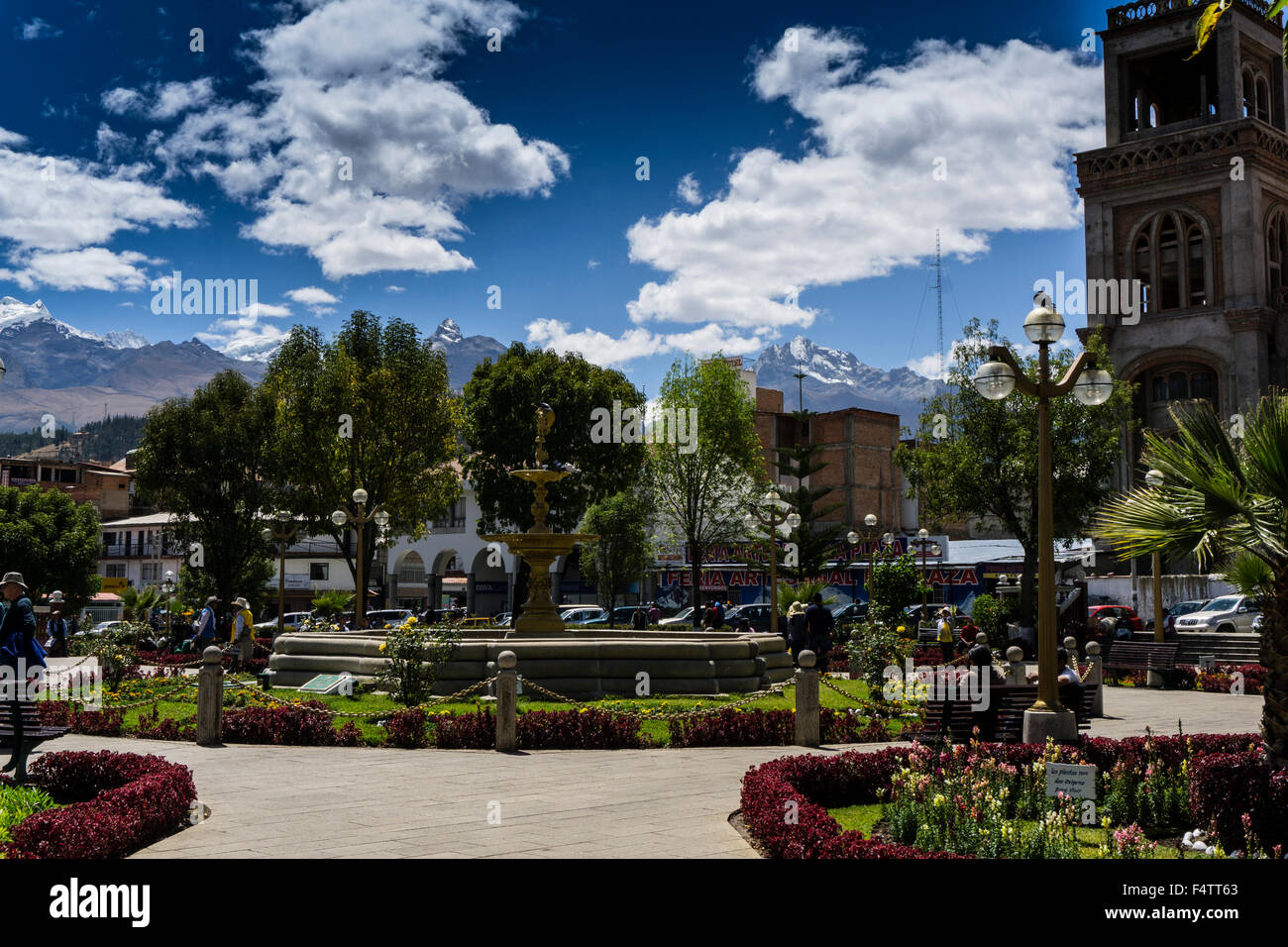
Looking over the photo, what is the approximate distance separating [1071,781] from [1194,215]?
4952 cm

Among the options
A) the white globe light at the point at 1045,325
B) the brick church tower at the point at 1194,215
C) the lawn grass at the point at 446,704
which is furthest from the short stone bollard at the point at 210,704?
the brick church tower at the point at 1194,215

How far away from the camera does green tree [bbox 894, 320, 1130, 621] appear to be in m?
33.8

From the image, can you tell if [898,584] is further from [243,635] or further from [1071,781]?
[1071,781]

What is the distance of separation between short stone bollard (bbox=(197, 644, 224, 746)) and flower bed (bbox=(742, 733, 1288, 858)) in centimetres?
742

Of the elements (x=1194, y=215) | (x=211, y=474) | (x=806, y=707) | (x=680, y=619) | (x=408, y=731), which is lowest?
(x=680, y=619)

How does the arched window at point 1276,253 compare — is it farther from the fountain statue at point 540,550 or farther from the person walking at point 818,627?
the fountain statue at point 540,550

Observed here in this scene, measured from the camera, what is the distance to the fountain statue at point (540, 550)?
20.3 meters

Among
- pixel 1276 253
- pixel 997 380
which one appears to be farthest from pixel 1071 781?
pixel 1276 253

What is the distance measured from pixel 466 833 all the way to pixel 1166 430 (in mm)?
46873

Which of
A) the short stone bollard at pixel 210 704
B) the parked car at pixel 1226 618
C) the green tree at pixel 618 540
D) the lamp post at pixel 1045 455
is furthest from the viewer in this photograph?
the green tree at pixel 618 540

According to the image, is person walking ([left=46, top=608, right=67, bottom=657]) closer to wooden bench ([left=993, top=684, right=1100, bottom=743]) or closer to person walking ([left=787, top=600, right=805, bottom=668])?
person walking ([left=787, top=600, right=805, bottom=668])

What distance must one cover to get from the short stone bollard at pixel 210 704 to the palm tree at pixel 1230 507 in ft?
33.5

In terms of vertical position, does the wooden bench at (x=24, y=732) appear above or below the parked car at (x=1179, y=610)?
above

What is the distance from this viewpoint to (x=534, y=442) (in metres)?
41.9
